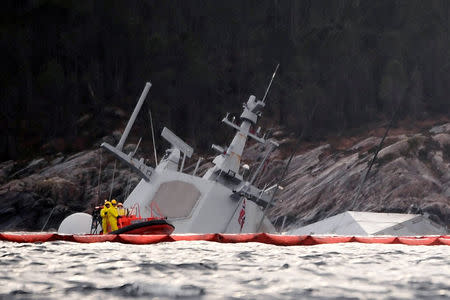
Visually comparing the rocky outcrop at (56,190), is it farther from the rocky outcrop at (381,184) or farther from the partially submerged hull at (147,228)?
the partially submerged hull at (147,228)

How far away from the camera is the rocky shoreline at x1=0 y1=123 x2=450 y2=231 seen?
28703 mm

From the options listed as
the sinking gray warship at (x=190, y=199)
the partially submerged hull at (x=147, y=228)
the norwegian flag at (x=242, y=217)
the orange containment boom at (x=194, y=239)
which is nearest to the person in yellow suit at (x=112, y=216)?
the partially submerged hull at (x=147, y=228)

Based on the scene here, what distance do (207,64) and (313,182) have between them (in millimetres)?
17271

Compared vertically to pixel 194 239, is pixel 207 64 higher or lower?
higher

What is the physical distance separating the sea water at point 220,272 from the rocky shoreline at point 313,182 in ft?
67.8

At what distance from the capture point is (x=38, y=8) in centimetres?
4878

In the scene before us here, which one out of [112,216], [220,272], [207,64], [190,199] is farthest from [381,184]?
[220,272]

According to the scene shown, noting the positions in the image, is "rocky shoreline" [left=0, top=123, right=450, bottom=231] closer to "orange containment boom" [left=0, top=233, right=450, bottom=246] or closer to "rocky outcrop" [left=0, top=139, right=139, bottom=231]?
"rocky outcrop" [left=0, top=139, right=139, bottom=231]

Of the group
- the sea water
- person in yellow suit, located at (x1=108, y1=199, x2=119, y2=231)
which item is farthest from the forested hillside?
the sea water

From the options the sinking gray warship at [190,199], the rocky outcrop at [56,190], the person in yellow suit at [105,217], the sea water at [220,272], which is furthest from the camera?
the rocky outcrop at [56,190]

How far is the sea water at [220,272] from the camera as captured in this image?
4.31 m

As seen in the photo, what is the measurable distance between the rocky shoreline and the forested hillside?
12.6ft

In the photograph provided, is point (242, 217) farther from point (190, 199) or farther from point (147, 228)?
point (147, 228)

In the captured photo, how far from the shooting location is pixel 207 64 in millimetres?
45125
